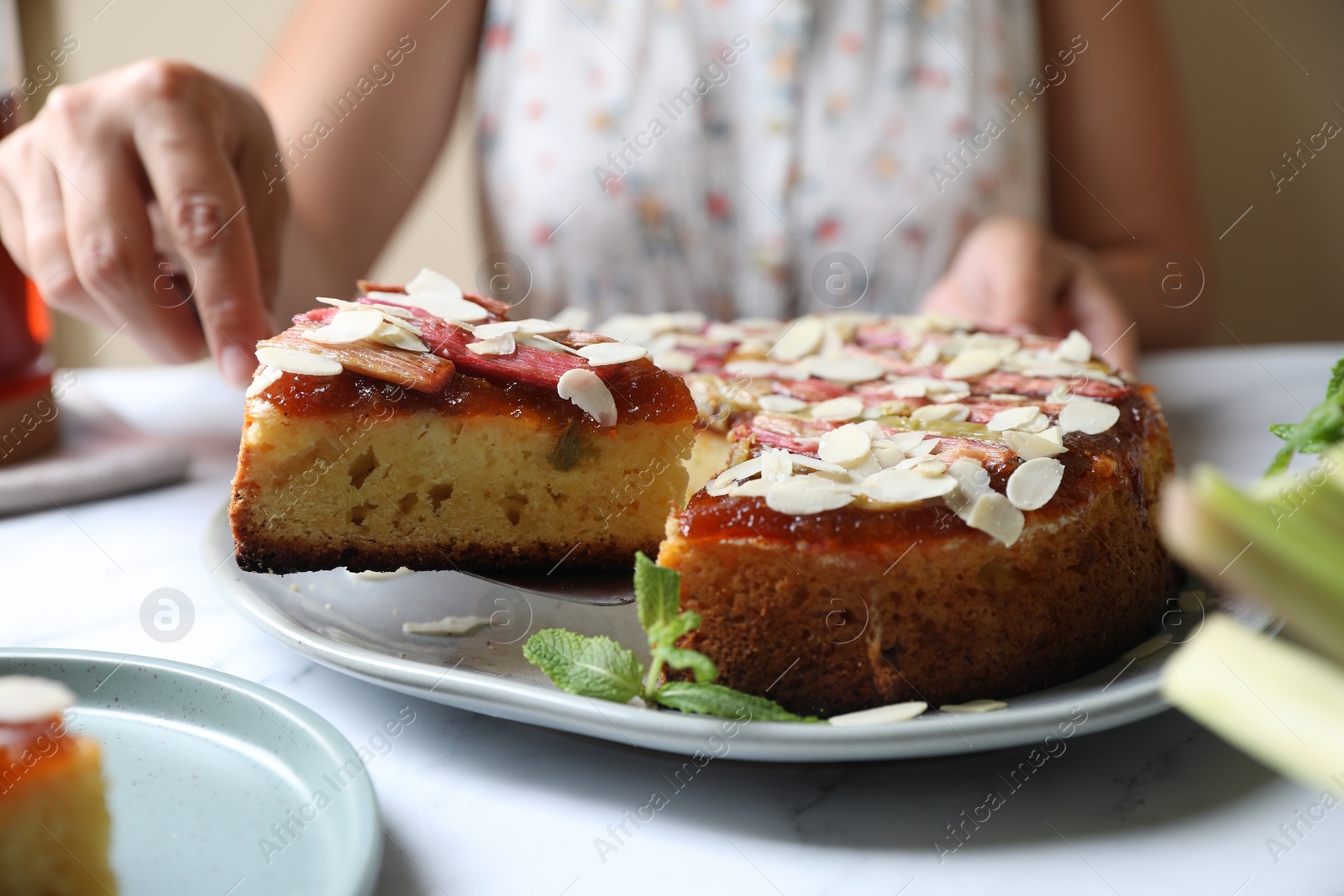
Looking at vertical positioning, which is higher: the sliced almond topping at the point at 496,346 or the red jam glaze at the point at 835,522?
the red jam glaze at the point at 835,522

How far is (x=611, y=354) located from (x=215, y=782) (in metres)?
0.55

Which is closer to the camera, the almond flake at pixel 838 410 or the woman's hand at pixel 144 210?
the almond flake at pixel 838 410

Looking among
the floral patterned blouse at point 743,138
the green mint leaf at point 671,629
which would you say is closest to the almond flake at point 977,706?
the green mint leaf at point 671,629

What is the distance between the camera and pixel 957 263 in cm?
210

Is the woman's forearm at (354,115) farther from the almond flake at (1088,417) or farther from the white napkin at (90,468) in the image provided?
the almond flake at (1088,417)

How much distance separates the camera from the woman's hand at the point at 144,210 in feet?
4.50

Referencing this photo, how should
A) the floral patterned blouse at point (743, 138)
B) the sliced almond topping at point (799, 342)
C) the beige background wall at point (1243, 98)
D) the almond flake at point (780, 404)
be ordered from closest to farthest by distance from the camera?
the almond flake at point (780, 404)
the sliced almond topping at point (799, 342)
the floral patterned blouse at point (743, 138)
the beige background wall at point (1243, 98)

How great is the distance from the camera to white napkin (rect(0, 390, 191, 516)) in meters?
1.43

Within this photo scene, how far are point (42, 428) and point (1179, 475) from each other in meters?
1.59

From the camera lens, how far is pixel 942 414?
1169 millimetres

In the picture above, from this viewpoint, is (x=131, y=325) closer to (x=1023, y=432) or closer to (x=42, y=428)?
(x=42, y=428)

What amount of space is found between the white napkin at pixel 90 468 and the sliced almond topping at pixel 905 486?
1066 mm

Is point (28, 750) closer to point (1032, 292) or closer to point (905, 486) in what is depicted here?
point (905, 486)

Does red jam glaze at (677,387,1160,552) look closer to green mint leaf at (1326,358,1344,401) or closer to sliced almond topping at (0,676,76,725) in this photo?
green mint leaf at (1326,358,1344,401)
